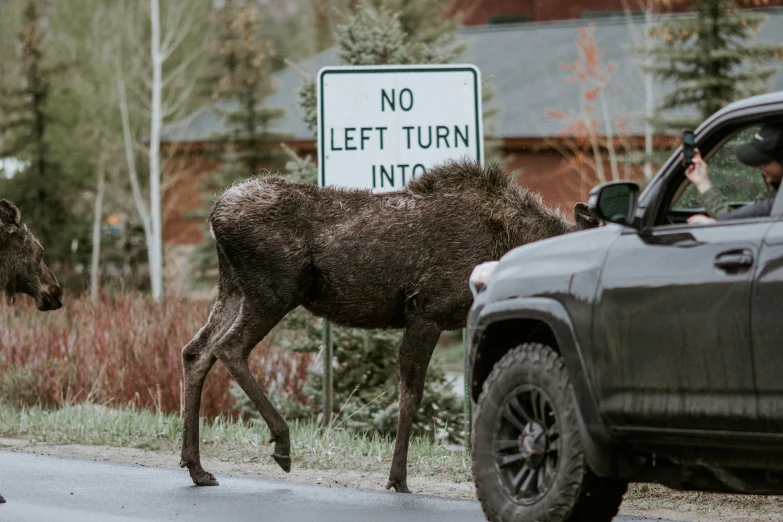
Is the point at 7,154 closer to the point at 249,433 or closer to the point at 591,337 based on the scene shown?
the point at 249,433

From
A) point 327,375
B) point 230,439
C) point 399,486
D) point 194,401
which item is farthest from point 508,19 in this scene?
point 399,486

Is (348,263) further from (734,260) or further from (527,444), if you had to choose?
(734,260)

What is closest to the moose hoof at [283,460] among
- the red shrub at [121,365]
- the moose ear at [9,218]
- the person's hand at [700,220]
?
the moose ear at [9,218]

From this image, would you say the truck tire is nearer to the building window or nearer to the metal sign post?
the metal sign post

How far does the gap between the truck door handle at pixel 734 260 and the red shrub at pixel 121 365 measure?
24.7 feet

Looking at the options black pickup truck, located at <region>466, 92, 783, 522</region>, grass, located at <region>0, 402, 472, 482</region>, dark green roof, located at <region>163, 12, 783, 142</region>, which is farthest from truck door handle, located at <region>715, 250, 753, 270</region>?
dark green roof, located at <region>163, 12, 783, 142</region>

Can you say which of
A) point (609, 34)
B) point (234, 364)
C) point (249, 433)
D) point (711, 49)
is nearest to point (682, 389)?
point (234, 364)

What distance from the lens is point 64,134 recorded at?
37688mm

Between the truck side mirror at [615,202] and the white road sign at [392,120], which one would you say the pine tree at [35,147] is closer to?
the white road sign at [392,120]

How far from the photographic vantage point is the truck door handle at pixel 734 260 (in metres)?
5.39

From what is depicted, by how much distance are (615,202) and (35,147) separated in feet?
104

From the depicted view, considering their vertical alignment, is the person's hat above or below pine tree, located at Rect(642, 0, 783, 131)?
below

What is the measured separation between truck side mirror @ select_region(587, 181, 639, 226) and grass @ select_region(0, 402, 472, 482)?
3591mm

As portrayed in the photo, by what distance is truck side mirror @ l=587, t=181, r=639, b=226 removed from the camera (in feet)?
19.4
